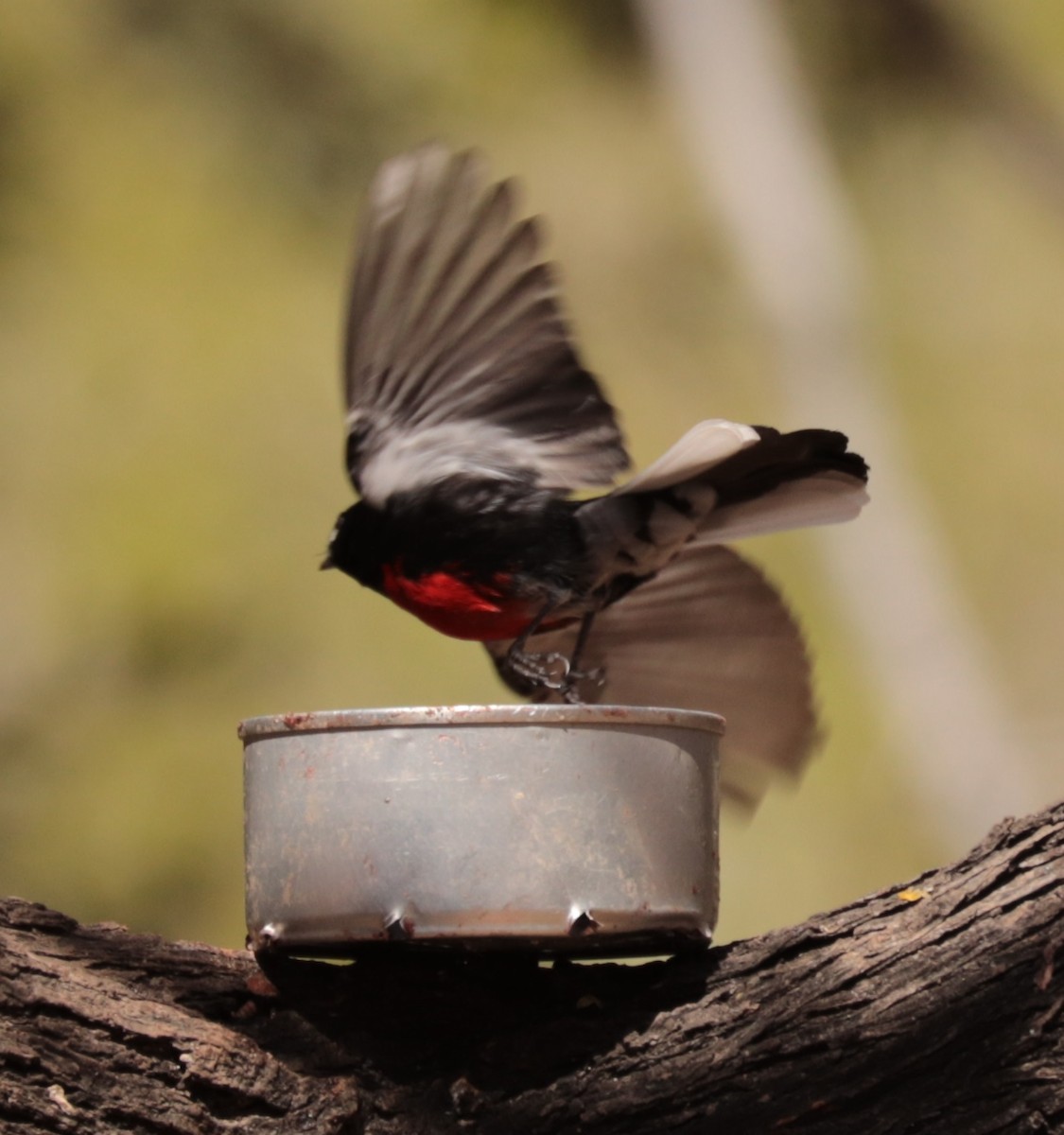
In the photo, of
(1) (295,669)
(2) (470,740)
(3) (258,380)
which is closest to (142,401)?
(3) (258,380)

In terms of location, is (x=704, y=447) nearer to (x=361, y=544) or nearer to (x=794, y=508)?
(x=794, y=508)

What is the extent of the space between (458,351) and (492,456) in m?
0.13

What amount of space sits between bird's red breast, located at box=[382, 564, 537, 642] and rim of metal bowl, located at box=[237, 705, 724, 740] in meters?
0.38

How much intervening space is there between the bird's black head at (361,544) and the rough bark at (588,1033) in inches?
18.6

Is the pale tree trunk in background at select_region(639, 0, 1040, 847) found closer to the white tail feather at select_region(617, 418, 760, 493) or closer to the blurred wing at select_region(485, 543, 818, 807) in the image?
the blurred wing at select_region(485, 543, 818, 807)

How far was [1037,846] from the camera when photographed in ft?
5.01

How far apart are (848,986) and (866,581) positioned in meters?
3.11

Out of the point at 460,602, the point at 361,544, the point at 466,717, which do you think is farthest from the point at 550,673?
the point at 466,717

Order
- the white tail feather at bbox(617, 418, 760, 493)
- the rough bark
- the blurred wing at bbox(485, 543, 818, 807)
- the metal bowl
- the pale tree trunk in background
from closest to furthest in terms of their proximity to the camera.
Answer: the metal bowl
the rough bark
the white tail feather at bbox(617, 418, 760, 493)
the blurred wing at bbox(485, 543, 818, 807)
the pale tree trunk in background

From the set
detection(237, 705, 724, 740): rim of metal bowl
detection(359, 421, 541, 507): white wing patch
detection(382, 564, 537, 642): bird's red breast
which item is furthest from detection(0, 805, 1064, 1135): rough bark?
A: detection(359, 421, 541, 507): white wing patch

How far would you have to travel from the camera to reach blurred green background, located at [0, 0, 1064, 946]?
447cm

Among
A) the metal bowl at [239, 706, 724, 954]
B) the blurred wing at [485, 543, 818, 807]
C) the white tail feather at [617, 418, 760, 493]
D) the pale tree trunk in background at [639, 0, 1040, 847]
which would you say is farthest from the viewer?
the pale tree trunk in background at [639, 0, 1040, 847]

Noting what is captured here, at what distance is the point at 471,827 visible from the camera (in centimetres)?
138

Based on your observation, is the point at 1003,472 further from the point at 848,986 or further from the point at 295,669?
the point at 848,986
